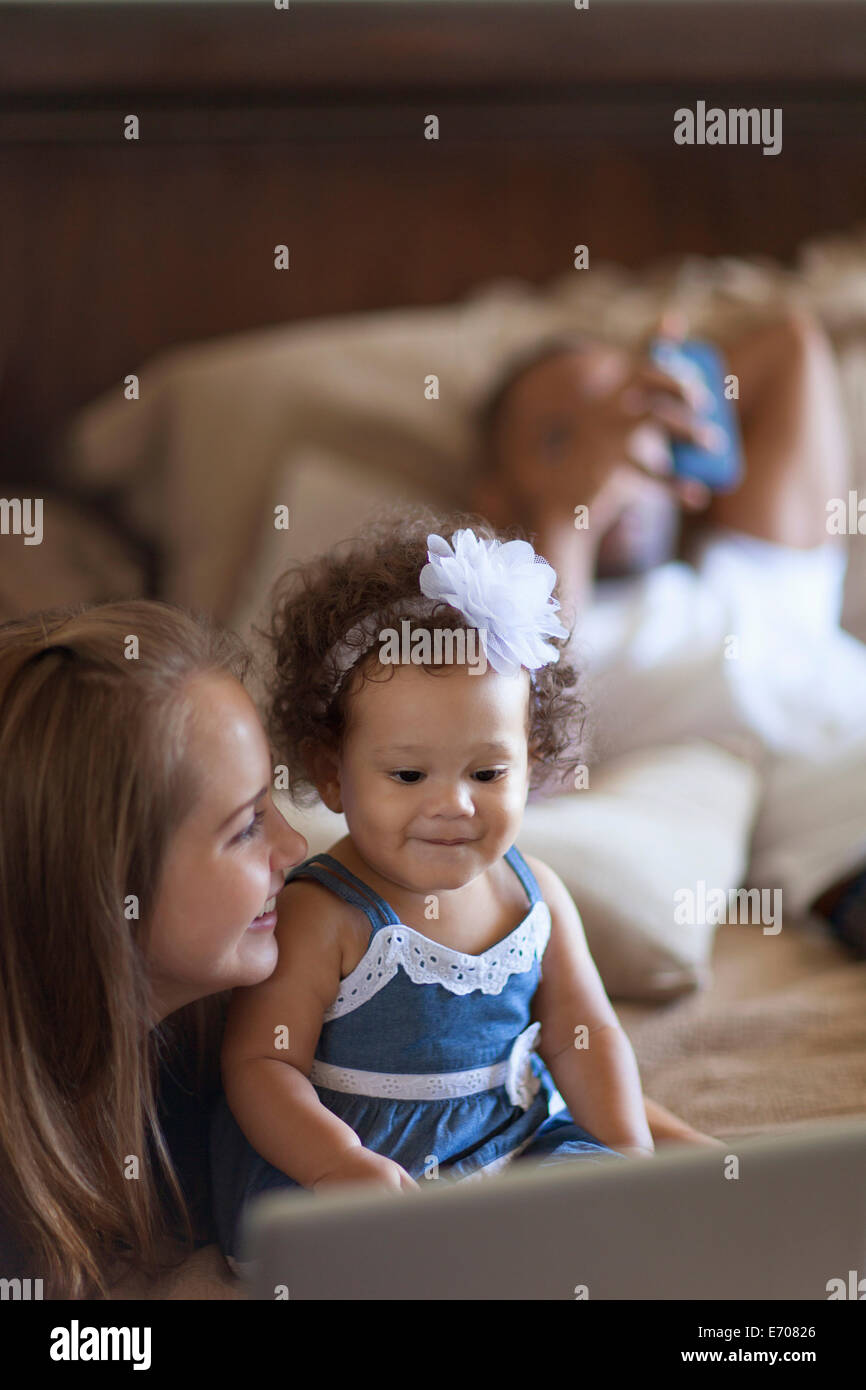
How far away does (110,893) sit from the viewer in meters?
0.52

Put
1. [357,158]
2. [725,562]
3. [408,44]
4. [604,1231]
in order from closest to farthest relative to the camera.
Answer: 1. [604,1231]
2. [725,562]
3. [408,44]
4. [357,158]

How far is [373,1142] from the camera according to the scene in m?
0.57

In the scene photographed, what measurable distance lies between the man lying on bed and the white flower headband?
38 centimetres

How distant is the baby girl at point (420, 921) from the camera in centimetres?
53

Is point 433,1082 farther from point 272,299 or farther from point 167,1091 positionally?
point 272,299

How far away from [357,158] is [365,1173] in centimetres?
163

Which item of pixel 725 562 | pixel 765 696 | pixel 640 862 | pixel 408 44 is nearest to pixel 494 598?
pixel 640 862

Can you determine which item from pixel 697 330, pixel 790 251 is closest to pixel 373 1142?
pixel 697 330

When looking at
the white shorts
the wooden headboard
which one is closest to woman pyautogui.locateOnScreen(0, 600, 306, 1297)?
the white shorts

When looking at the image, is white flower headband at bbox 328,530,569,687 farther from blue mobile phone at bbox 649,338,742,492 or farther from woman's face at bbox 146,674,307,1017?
blue mobile phone at bbox 649,338,742,492

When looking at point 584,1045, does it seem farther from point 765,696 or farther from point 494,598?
point 765,696

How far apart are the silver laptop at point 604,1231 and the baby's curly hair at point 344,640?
20 centimetres

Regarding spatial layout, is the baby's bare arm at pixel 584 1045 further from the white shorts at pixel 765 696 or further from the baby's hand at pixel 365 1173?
the white shorts at pixel 765 696
